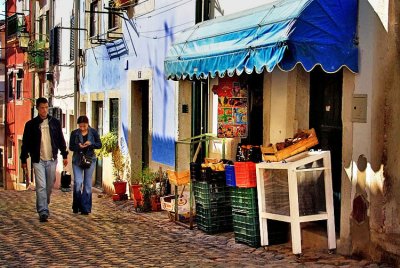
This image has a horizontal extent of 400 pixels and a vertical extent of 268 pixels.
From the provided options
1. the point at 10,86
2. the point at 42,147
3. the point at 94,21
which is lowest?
the point at 42,147

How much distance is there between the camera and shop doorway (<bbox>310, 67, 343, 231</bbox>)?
791cm

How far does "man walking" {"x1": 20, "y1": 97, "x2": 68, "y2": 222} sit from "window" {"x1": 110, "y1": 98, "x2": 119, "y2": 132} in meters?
6.29

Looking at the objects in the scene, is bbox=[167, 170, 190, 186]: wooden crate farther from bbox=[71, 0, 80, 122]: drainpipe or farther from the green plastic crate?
bbox=[71, 0, 80, 122]: drainpipe

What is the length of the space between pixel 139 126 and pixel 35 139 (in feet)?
17.2

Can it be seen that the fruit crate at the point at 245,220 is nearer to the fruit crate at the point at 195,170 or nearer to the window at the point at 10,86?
the fruit crate at the point at 195,170

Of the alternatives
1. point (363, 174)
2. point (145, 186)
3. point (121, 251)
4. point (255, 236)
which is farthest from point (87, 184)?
point (363, 174)

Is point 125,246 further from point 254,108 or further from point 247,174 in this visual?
point 254,108

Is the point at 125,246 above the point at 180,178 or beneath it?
beneath

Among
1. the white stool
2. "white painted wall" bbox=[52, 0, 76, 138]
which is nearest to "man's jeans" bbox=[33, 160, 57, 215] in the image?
the white stool

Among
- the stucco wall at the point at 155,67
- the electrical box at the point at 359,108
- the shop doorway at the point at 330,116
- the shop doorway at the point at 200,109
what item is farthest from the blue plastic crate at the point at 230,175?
the stucco wall at the point at 155,67

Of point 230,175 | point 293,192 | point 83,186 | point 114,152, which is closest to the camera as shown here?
point 293,192

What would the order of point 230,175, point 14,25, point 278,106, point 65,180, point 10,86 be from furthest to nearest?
1. point 10,86
2. point 14,25
3. point 65,180
4. point 278,106
5. point 230,175

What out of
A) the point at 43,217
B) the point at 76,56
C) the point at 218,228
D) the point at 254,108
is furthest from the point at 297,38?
the point at 76,56

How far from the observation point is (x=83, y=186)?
1096 centimetres
